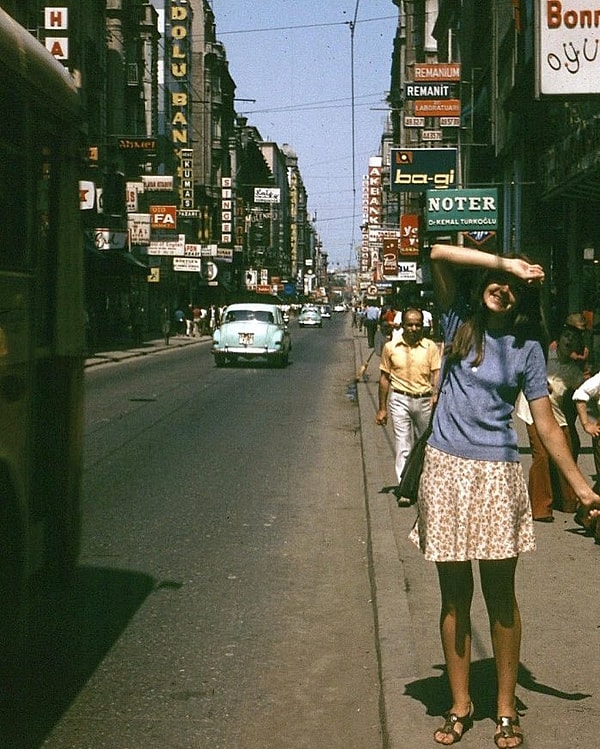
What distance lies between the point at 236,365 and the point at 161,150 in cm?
4201

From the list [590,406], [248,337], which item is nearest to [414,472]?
[590,406]

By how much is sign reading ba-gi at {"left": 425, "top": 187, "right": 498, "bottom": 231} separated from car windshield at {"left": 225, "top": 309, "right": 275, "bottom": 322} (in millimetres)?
12033

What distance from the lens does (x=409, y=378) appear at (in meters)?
11.8

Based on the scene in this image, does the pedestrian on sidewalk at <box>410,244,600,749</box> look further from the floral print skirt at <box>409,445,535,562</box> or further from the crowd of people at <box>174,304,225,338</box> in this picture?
the crowd of people at <box>174,304,225,338</box>

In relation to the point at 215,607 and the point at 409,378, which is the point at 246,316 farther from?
the point at 215,607

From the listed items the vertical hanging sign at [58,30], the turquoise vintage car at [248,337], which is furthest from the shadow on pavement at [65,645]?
the turquoise vintage car at [248,337]

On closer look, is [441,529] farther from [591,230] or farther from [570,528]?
[591,230]

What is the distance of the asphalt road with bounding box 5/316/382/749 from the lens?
18.2ft

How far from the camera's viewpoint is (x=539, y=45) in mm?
11070

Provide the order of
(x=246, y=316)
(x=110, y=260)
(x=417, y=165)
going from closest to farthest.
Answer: (x=246, y=316), (x=417, y=165), (x=110, y=260)

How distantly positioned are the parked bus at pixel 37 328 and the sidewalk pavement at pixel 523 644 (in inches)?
68.8

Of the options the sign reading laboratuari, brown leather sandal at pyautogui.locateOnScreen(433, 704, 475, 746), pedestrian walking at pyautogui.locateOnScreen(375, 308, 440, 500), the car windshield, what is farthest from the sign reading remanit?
the sign reading laboratuari

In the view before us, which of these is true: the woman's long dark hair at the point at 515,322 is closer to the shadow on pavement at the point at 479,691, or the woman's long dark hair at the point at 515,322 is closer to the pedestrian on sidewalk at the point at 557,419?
the shadow on pavement at the point at 479,691

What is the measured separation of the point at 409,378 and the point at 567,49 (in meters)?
3.18
